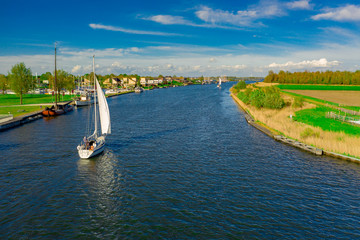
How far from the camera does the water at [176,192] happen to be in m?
20.5

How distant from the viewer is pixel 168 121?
229ft

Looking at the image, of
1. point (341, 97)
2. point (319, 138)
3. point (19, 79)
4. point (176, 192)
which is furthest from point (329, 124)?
point (19, 79)

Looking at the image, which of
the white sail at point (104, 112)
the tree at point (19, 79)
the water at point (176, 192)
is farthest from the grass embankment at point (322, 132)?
the tree at point (19, 79)

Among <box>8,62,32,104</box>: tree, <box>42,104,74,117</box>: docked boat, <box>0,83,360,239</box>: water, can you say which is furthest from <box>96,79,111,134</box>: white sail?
<box>8,62,32,104</box>: tree

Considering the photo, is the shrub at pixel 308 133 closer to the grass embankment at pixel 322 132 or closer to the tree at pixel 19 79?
the grass embankment at pixel 322 132

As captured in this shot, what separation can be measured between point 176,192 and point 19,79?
98.2 metres

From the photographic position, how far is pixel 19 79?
9812cm

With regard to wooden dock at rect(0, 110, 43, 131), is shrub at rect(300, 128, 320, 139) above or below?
below

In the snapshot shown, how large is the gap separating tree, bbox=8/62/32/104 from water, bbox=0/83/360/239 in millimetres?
63289

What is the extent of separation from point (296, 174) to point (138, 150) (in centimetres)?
2412

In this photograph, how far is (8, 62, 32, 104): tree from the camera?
322ft

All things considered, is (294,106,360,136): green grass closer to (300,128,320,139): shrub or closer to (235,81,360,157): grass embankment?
(235,81,360,157): grass embankment

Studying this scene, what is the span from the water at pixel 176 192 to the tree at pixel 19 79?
208 feet

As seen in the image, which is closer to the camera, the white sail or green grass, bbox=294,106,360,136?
the white sail
